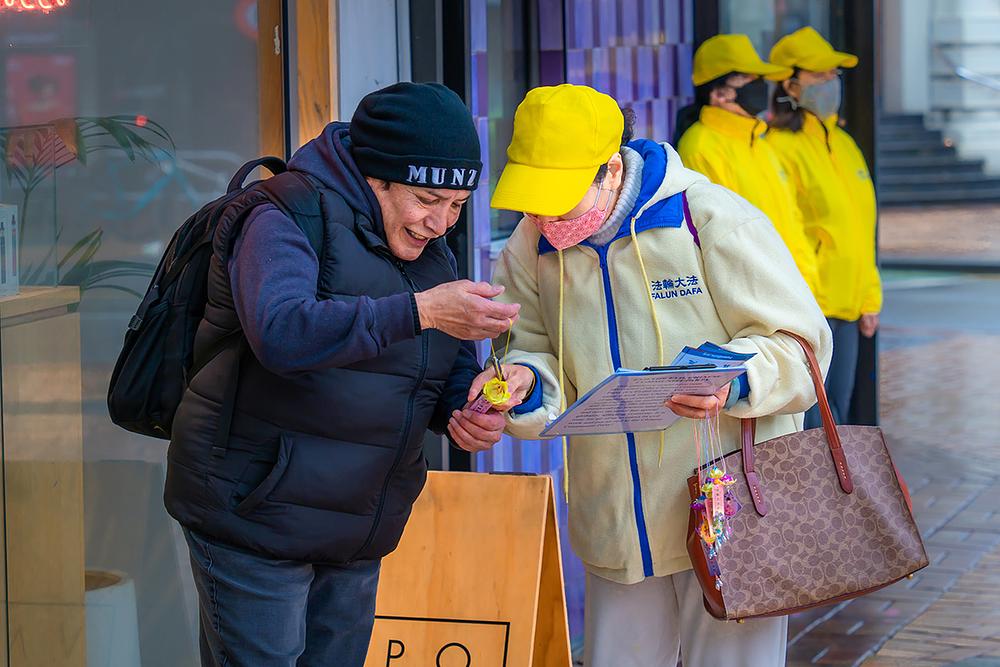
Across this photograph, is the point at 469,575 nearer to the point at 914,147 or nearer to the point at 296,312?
the point at 296,312

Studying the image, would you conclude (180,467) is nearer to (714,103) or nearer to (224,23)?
(224,23)

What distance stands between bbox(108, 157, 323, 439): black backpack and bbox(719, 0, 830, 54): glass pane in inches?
174

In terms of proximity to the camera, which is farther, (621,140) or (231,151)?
(231,151)

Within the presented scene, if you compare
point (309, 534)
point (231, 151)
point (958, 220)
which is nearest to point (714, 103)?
point (231, 151)

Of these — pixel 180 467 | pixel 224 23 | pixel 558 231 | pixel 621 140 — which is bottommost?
pixel 180 467

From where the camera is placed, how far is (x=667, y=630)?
294cm

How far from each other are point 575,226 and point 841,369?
389cm

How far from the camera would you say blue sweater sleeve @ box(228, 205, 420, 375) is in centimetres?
213

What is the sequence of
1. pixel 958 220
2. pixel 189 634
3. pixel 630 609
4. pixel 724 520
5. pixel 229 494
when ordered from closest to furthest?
pixel 229 494, pixel 724 520, pixel 630 609, pixel 189 634, pixel 958 220

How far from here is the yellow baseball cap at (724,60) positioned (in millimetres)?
5562

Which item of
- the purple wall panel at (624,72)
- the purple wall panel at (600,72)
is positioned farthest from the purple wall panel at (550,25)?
the purple wall panel at (624,72)

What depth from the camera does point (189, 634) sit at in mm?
3406

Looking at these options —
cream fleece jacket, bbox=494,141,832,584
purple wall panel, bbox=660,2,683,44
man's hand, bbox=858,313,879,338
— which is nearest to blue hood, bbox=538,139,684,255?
cream fleece jacket, bbox=494,141,832,584

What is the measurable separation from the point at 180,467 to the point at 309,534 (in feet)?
0.83
